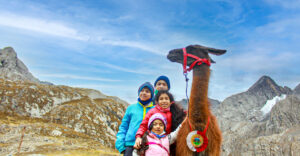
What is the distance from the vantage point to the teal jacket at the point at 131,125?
395 cm

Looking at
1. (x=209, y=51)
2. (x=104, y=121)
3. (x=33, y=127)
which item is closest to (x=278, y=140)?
(x=104, y=121)

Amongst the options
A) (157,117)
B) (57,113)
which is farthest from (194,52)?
(57,113)

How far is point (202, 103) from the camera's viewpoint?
3.37 metres

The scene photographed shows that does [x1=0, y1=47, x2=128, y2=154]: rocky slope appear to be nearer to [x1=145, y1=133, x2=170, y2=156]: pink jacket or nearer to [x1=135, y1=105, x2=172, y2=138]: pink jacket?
[x1=135, y1=105, x2=172, y2=138]: pink jacket

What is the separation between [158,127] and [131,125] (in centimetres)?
81

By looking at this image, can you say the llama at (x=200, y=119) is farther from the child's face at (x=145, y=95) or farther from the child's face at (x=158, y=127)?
the child's face at (x=145, y=95)

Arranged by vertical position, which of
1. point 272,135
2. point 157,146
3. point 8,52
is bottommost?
point 272,135

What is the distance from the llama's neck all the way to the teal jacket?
3.72ft

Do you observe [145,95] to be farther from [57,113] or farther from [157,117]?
[57,113]

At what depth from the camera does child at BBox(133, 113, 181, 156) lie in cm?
334

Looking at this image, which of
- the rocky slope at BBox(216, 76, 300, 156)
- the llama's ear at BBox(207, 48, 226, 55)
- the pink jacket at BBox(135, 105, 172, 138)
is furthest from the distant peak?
the llama's ear at BBox(207, 48, 226, 55)

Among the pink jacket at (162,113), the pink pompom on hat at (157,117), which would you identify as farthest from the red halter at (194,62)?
the pink pompom on hat at (157,117)

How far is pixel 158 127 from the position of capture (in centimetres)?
345

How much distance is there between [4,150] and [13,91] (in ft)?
112
